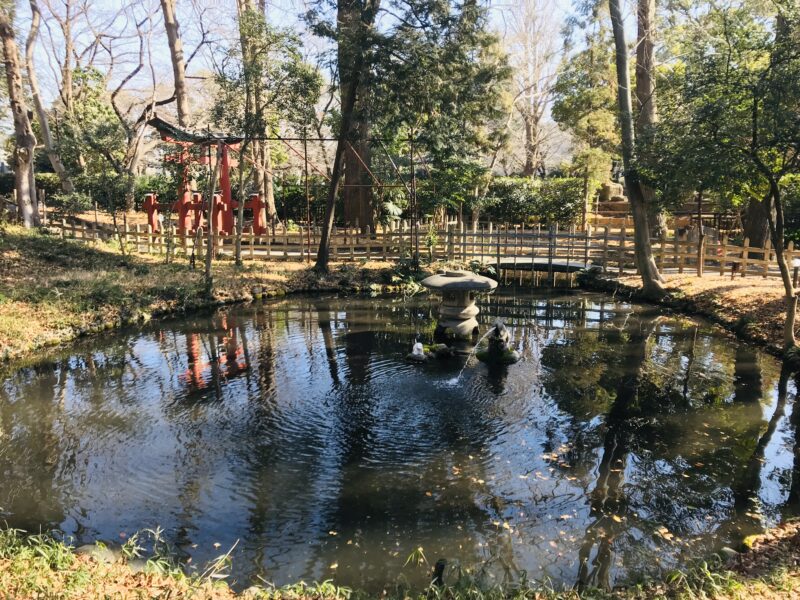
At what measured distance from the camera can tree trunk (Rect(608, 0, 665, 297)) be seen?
15.3m

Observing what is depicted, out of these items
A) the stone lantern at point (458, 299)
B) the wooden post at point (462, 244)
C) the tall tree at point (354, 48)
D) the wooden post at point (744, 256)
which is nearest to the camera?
the stone lantern at point (458, 299)

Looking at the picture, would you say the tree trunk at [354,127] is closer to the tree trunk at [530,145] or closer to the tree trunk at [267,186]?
the tree trunk at [267,186]

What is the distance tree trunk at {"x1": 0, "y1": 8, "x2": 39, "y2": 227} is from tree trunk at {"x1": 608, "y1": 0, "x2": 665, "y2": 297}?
763 inches

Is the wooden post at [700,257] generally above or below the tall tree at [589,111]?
below

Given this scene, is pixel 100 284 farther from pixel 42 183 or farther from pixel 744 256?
pixel 42 183

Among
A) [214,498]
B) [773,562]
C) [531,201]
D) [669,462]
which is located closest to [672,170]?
[669,462]

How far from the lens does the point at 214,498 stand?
6031mm

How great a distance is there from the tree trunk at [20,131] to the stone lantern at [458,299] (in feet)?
58.1

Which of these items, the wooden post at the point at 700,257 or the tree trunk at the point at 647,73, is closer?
the wooden post at the point at 700,257

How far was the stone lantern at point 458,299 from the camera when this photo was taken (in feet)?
39.9

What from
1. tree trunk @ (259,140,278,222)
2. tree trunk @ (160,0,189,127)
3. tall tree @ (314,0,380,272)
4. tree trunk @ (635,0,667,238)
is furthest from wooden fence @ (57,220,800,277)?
tree trunk @ (160,0,189,127)

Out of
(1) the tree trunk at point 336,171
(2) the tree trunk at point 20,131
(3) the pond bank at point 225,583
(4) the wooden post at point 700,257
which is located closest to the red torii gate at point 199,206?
(2) the tree trunk at point 20,131

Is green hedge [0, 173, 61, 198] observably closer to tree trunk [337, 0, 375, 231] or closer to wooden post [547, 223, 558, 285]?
tree trunk [337, 0, 375, 231]

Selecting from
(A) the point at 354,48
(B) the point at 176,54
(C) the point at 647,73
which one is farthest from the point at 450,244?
(B) the point at 176,54
